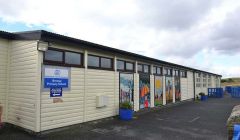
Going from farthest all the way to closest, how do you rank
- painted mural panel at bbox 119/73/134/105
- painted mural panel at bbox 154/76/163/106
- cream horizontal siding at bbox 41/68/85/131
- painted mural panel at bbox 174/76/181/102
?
painted mural panel at bbox 174/76/181/102, painted mural panel at bbox 154/76/163/106, painted mural panel at bbox 119/73/134/105, cream horizontal siding at bbox 41/68/85/131

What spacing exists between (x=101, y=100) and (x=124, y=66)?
3053 mm

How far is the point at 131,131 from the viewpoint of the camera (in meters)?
8.94

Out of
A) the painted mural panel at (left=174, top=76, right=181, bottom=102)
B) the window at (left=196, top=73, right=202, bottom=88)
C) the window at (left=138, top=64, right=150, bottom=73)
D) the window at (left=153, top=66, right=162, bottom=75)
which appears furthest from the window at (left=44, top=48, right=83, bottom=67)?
the window at (left=196, top=73, right=202, bottom=88)

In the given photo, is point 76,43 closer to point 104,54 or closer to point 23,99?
point 104,54

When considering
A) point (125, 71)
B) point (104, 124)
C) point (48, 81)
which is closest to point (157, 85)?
point (125, 71)

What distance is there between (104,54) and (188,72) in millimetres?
15222

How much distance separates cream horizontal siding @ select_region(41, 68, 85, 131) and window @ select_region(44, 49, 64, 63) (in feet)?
2.48

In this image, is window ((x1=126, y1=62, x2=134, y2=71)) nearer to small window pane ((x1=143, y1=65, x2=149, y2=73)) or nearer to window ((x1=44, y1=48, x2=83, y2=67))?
small window pane ((x1=143, y1=65, x2=149, y2=73))

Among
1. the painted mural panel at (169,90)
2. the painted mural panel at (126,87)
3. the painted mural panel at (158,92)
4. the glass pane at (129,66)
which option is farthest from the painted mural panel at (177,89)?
the painted mural panel at (126,87)

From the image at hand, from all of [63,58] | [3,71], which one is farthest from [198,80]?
[3,71]

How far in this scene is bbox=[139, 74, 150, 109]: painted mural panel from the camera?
14.2 metres

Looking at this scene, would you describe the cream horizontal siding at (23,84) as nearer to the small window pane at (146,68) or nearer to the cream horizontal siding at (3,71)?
the cream horizontal siding at (3,71)

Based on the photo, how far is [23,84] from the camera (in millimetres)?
8336

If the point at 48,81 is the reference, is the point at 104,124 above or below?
below
